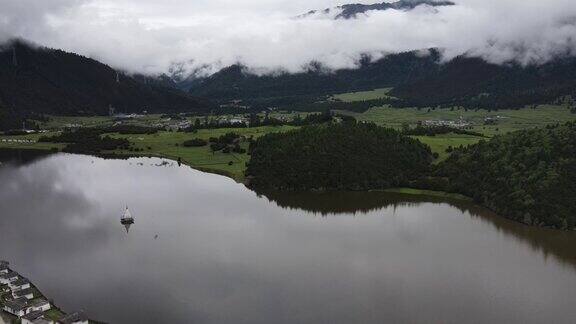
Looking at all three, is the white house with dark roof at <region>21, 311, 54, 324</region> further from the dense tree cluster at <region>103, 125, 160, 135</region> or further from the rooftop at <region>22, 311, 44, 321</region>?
the dense tree cluster at <region>103, 125, 160, 135</region>

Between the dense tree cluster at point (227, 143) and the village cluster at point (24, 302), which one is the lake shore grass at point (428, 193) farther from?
the village cluster at point (24, 302)

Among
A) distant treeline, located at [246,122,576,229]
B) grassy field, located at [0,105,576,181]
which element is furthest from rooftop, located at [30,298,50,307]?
grassy field, located at [0,105,576,181]

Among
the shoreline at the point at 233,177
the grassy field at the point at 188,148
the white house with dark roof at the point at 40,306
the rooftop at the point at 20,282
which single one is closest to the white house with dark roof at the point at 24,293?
the white house with dark roof at the point at 40,306

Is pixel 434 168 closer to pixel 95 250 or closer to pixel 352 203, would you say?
pixel 352 203

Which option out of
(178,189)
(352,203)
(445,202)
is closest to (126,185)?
(178,189)

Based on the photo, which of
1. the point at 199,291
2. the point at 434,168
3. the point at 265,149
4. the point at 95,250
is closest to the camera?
the point at 199,291

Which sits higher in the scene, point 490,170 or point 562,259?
point 490,170

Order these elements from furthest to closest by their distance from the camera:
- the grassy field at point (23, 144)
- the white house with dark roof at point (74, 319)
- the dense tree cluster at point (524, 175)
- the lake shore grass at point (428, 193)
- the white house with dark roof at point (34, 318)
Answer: the grassy field at point (23, 144) < the lake shore grass at point (428, 193) < the dense tree cluster at point (524, 175) < the white house with dark roof at point (34, 318) < the white house with dark roof at point (74, 319)
